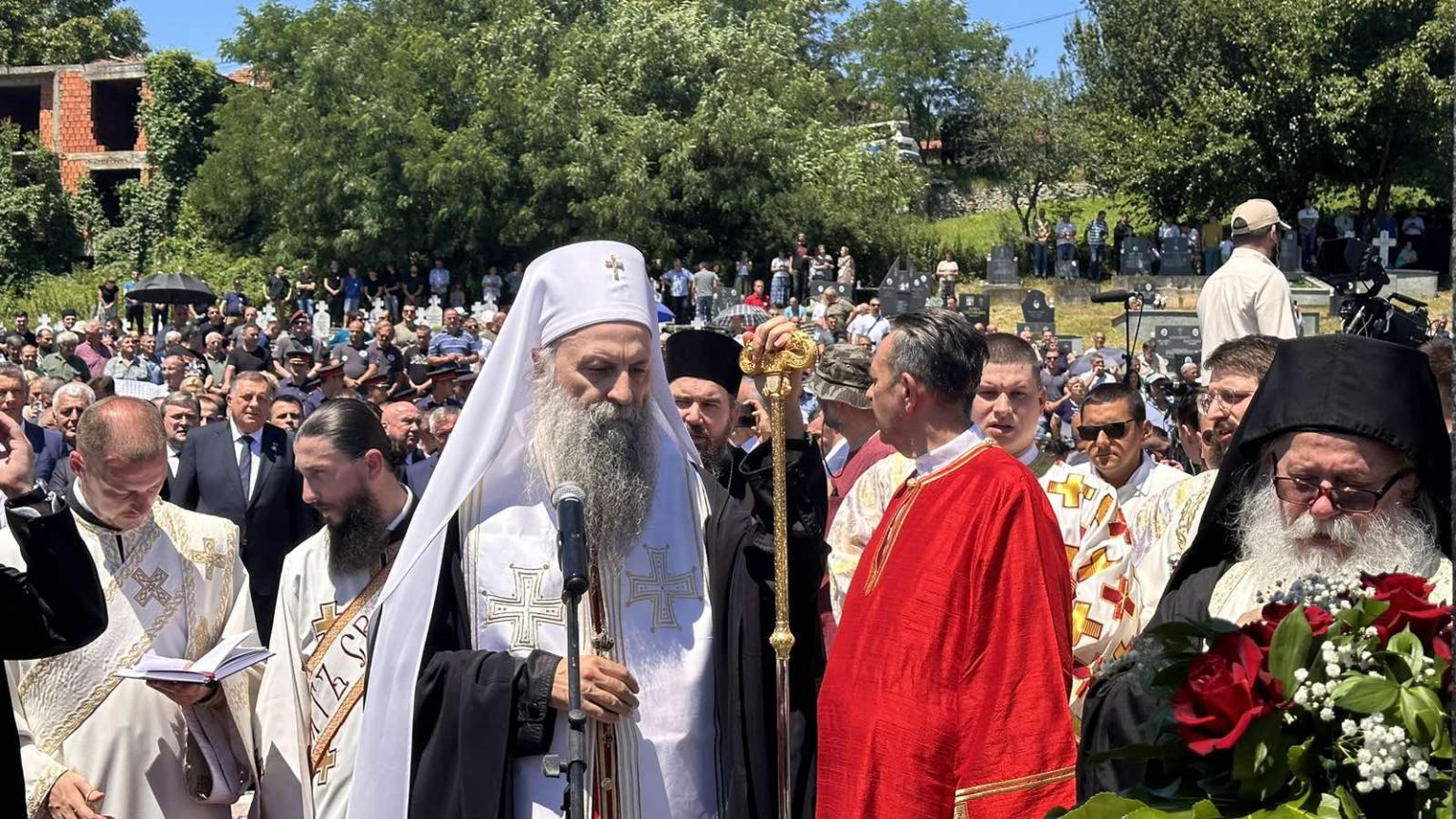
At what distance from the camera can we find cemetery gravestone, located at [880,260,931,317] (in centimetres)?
3288

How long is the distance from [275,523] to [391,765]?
16.3 ft

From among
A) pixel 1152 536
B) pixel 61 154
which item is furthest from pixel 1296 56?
pixel 1152 536

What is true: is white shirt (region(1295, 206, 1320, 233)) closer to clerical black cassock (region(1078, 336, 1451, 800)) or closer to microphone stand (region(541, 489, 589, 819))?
clerical black cassock (region(1078, 336, 1451, 800))

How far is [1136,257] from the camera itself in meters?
39.5

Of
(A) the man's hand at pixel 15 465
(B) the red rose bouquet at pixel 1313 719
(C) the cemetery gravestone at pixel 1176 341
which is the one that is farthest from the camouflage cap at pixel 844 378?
(C) the cemetery gravestone at pixel 1176 341

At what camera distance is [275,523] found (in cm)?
895

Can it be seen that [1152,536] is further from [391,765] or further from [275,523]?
[275,523]

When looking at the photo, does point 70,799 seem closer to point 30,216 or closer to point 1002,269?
point 1002,269

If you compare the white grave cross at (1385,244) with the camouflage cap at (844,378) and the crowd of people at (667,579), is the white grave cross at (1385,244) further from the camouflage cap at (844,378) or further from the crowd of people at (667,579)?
the crowd of people at (667,579)

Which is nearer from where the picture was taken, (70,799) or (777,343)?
(777,343)

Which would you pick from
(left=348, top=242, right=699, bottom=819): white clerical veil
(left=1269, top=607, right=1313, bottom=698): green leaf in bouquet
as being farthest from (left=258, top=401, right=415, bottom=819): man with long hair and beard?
(left=1269, top=607, right=1313, bottom=698): green leaf in bouquet

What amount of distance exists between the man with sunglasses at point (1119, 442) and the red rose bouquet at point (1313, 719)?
3.61 metres

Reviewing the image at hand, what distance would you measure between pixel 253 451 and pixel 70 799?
449cm

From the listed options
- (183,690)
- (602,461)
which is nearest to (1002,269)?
(183,690)
